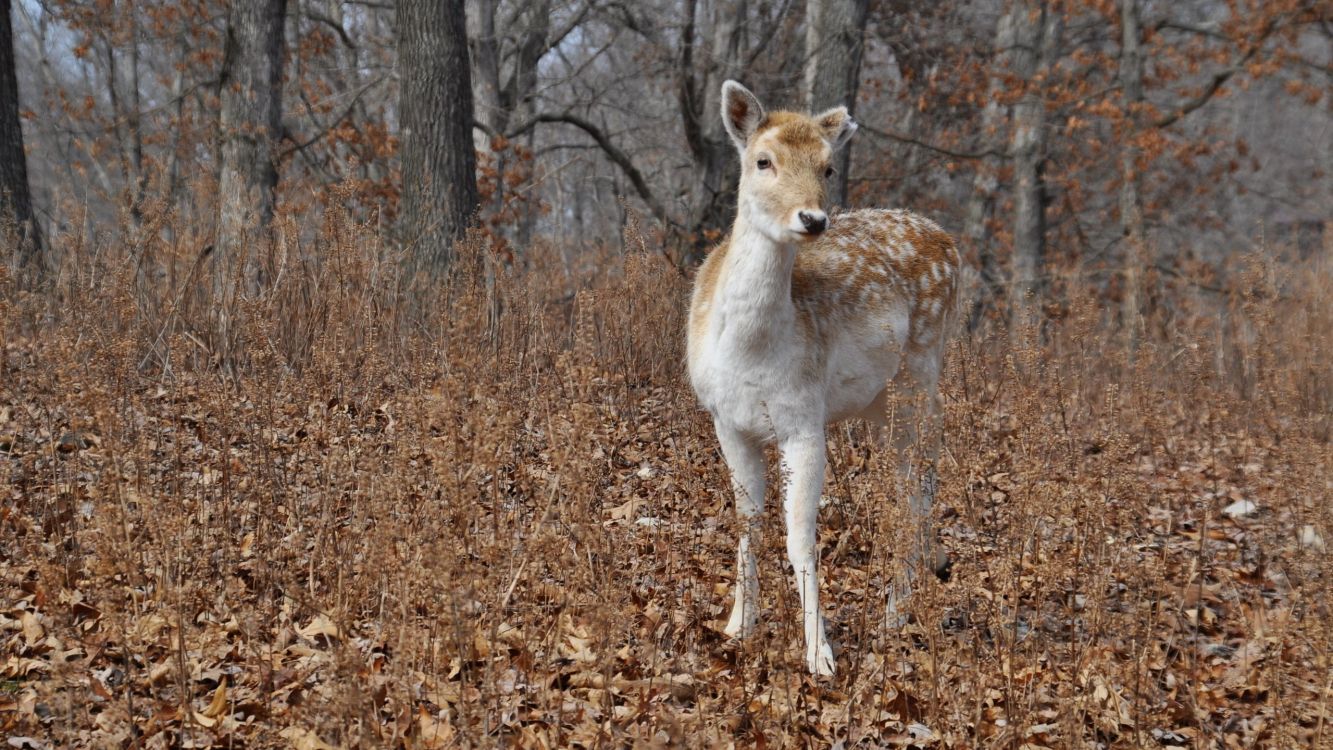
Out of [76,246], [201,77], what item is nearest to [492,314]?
[76,246]

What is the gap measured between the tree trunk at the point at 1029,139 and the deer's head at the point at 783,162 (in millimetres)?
11477

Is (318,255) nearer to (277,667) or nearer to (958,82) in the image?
(277,667)

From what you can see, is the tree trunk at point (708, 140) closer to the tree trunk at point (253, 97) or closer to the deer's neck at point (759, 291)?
the tree trunk at point (253, 97)

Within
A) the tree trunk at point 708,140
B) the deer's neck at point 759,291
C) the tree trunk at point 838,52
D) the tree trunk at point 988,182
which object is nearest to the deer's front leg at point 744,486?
the deer's neck at point 759,291

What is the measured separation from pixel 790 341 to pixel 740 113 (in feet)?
3.46

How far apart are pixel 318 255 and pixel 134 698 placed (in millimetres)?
4102

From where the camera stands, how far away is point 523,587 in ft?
13.1

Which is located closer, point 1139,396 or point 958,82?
point 1139,396

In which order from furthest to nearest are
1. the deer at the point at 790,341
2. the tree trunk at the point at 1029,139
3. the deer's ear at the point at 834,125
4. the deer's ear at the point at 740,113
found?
1. the tree trunk at the point at 1029,139
2. the deer's ear at the point at 834,125
3. the deer's ear at the point at 740,113
4. the deer at the point at 790,341

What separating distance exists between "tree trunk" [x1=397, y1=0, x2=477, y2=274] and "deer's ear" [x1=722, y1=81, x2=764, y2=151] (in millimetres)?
4434

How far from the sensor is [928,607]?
315cm

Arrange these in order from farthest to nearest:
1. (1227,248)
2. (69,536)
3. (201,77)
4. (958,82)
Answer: (1227,248) < (201,77) < (958,82) < (69,536)

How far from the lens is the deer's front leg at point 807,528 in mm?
3877

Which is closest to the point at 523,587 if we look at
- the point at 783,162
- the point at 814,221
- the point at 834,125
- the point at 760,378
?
the point at 760,378
